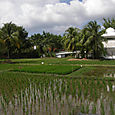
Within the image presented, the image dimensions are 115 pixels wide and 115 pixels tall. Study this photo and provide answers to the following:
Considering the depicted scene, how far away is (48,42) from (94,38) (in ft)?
67.1

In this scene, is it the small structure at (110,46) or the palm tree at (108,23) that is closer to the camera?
the small structure at (110,46)

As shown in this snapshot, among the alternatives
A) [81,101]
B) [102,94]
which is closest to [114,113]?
[81,101]

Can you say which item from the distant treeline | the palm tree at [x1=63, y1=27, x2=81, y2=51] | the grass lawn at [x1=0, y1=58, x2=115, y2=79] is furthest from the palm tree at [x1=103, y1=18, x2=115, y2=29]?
the grass lawn at [x1=0, y1=58, x2=115, y2=79]

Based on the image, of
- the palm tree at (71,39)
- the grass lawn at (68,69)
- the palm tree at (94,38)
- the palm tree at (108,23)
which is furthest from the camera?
the palm tree at (108,23)

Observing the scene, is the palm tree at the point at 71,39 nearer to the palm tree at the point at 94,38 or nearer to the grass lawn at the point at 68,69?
the palm tree at the point at 94,38

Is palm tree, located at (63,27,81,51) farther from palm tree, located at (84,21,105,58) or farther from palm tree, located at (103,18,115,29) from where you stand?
palm tree, located at (103,18,115,29)

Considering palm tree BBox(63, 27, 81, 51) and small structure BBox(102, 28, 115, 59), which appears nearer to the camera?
small structure BBox(102, 28, 115, 59)

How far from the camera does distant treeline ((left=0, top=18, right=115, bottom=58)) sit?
83.7 ft

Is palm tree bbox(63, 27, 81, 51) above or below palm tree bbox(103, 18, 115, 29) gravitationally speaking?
below

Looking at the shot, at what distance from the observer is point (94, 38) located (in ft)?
83.2

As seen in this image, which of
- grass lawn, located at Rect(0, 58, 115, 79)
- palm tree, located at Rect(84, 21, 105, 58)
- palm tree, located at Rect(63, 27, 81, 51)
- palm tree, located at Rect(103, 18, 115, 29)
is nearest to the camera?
grass lawn, located at Rect(0, 58, 115, 79)

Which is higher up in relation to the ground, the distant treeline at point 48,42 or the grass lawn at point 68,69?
Result: the distant treeline at point 48,42

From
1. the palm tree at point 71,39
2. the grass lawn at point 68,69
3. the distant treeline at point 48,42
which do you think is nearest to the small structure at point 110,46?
the distant treeline at point 48,42

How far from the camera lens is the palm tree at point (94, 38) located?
25.0 metres
